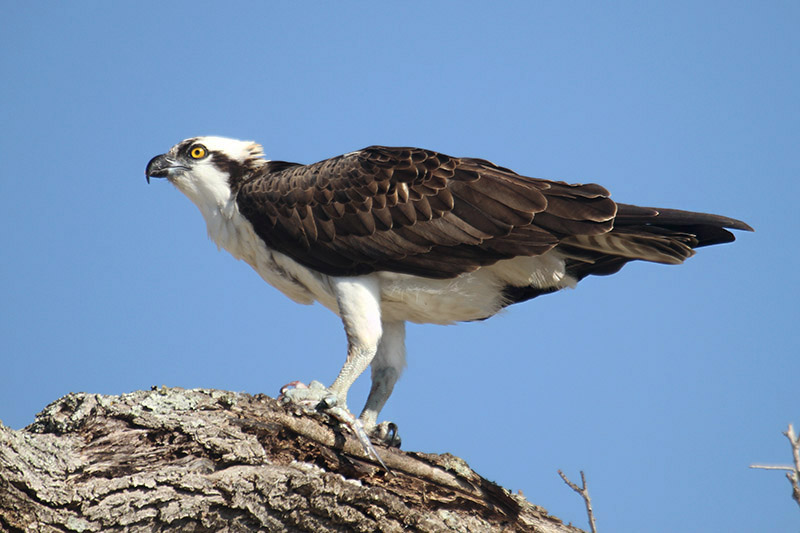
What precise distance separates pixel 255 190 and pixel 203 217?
75 cm

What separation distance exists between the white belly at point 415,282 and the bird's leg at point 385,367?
15cm

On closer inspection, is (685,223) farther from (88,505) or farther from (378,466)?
(88,505)

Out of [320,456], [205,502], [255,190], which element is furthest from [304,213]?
[205,502]

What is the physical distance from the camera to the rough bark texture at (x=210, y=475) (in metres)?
4.30

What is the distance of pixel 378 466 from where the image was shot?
16.9 feet

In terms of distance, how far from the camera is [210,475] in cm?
461

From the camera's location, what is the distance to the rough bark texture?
430 centimetres

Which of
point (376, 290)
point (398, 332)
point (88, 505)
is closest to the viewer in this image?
point (88, 505)

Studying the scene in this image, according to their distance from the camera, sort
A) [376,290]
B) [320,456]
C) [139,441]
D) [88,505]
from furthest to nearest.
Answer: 1. [376,290]
2. [320,456]
3. [139,441]
4. [88,505]

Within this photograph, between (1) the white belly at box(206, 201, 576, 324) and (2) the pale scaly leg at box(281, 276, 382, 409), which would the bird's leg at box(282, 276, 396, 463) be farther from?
(1) the white belly at box(206, 201, 576, 324)

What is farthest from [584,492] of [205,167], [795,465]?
[205,167]

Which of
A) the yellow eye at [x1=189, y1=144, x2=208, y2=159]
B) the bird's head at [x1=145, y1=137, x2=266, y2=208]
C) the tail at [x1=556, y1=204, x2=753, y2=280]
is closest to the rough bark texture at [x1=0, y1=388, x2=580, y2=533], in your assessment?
the tail at [x1=556, y1=204, x2=753, y2=280]

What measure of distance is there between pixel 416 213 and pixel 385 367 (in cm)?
138

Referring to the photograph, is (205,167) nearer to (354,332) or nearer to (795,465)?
(354,332)
